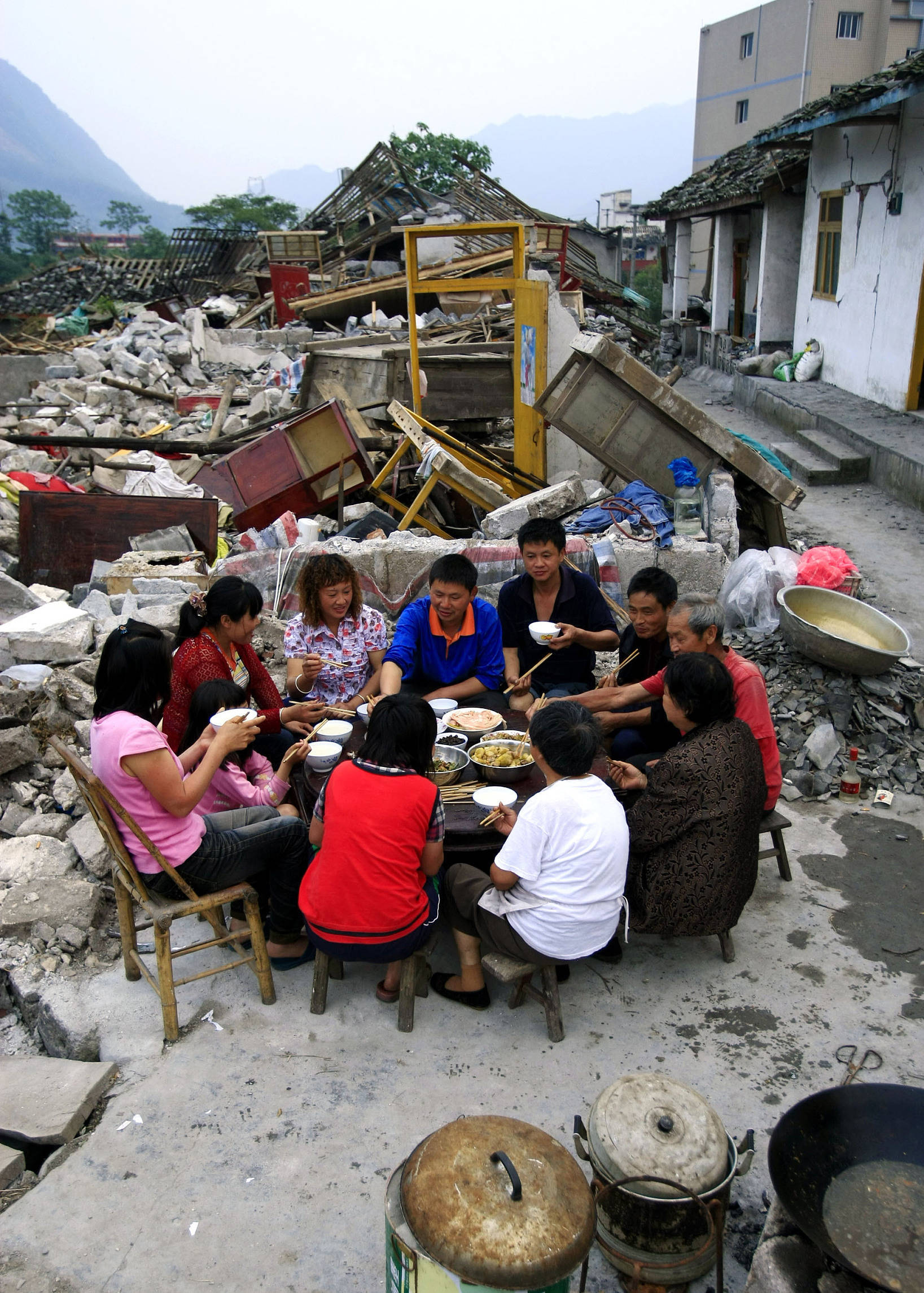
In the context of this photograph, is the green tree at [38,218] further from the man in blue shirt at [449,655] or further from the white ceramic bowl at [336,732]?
the white ceramic bowl at [336,732]

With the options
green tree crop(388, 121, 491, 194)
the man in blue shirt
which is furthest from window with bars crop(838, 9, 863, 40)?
the man in blue shirt

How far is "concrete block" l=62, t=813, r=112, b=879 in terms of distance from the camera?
4.10 metres

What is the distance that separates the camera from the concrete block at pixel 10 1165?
8.72ft

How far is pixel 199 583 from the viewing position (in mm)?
6449

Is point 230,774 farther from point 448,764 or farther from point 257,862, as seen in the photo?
point 448,764

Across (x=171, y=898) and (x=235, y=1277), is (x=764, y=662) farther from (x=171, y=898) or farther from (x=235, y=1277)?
(x=235, y=1277)

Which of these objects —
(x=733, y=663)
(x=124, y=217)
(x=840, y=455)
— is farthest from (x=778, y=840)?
(x=124, y=217)

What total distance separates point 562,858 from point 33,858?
262cm

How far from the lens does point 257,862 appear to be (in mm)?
3328

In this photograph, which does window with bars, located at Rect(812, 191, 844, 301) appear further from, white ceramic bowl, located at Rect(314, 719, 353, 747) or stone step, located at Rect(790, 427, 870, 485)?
white ceramic bowl, located at Rect(314, 719, 353, 747)

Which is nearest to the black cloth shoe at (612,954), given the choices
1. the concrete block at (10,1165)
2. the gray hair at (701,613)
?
the gray hair at (701,613)

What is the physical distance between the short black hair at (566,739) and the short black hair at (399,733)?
36 cm

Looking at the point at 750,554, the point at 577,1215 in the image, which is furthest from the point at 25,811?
the point at 750,554

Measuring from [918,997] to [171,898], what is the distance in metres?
2.79
